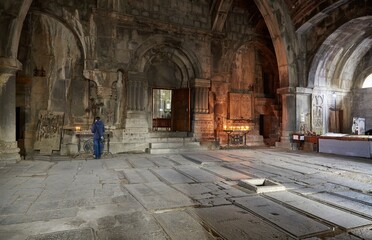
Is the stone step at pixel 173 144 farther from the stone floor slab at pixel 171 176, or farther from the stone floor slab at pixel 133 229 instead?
the stone floor slab at pixel 133 229

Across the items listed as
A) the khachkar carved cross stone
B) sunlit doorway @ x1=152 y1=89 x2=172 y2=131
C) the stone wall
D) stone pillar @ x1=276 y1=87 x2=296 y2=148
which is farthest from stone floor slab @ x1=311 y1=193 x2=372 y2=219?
sunlit doorway @ x1=152 y1=89 x2=172 y2=131

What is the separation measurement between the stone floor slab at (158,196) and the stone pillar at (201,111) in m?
6.55

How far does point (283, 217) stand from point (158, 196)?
188 cm

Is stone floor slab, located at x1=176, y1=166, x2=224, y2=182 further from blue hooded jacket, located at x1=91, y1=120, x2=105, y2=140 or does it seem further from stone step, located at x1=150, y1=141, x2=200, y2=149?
stone step, located at x1=150, y1=141, x2=200, y2=149

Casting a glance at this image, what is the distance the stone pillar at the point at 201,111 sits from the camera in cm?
1134

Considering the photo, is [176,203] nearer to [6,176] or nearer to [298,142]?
[6,176]

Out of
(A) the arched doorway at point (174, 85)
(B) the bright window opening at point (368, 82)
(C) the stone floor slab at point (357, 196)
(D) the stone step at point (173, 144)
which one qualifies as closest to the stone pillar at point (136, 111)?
(D) the stone step at point (173, 144)

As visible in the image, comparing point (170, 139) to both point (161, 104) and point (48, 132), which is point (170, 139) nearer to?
point (48, 132)

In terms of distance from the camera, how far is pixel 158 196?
160 inches

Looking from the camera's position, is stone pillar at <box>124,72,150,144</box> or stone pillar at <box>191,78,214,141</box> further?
stone pillar at <box>191,78,214,141</box>

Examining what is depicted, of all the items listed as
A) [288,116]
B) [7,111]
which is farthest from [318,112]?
[7,111]

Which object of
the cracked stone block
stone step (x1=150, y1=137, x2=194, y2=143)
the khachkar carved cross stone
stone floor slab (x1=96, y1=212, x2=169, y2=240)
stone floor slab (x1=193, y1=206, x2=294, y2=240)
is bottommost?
stone floor slab (x1=193, y1=206, x2=294, y2=240)

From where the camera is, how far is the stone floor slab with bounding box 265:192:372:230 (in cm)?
304

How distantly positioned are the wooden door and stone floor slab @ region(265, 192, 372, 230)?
7564 millimetres
